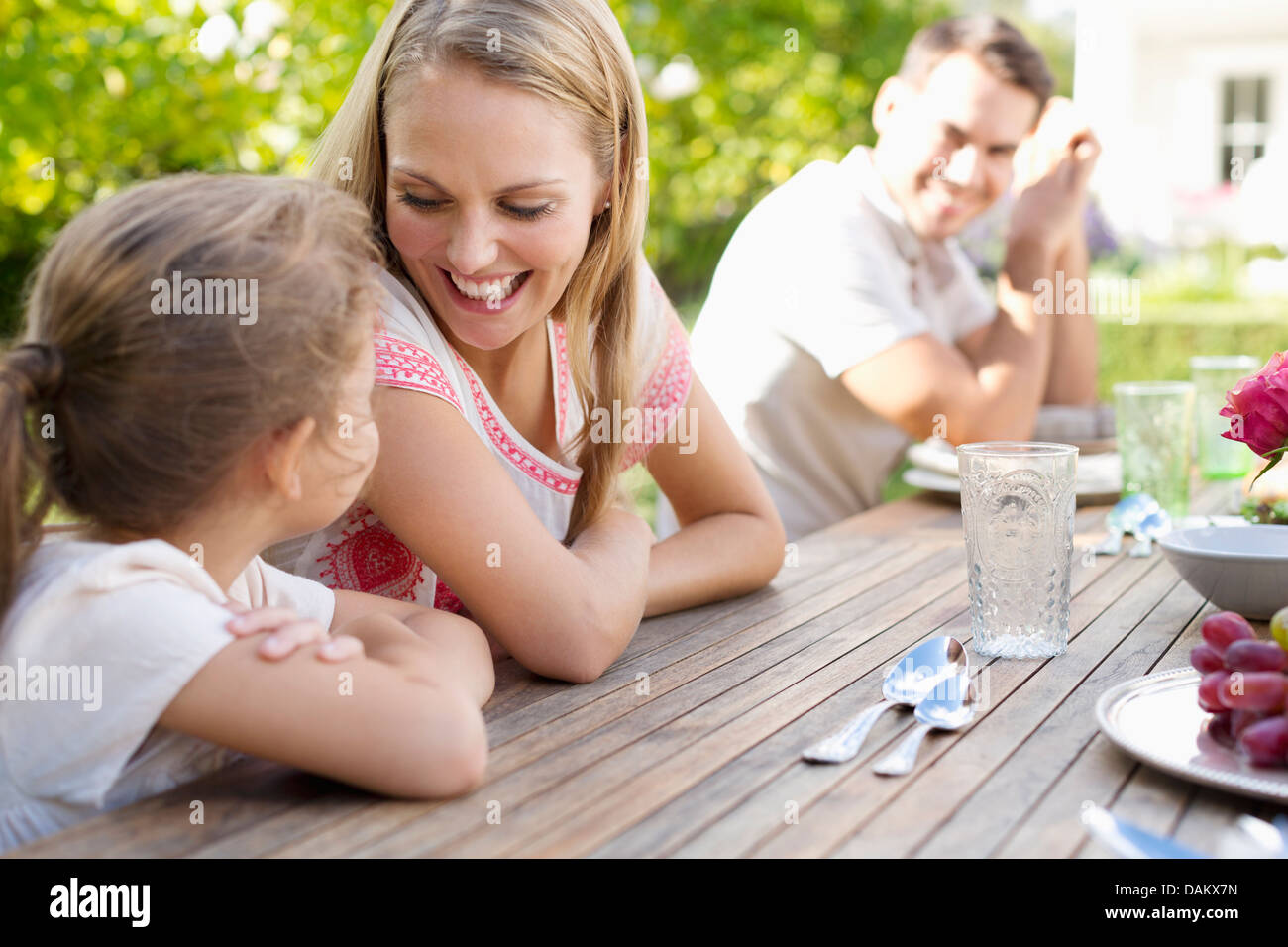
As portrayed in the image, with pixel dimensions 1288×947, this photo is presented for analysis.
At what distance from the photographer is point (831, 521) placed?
3.40 metres

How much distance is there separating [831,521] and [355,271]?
2222 mm

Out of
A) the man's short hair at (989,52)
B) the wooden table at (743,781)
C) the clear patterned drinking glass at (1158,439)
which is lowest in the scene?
the wooden table at (743,781)

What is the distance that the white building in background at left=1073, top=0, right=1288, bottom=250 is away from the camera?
1459 centimetres

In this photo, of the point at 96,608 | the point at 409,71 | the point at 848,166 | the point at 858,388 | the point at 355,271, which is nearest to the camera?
the point at 96,608

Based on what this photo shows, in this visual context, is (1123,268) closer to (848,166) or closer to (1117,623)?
(848,166)

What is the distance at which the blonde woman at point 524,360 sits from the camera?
5.18 ft

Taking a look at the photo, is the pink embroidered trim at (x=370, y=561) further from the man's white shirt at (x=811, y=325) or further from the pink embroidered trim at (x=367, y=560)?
→ the man's white shirt at (x=811, y=325)

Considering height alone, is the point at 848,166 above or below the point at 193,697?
above

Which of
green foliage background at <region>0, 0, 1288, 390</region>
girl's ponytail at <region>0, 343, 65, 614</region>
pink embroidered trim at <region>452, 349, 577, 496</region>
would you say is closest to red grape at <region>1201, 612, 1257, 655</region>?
pink embroidered trim at <region>452, 349, 577, 496</region>

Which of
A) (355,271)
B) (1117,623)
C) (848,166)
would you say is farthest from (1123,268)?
(355,271)

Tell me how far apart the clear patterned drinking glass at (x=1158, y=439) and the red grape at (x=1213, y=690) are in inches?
50.2

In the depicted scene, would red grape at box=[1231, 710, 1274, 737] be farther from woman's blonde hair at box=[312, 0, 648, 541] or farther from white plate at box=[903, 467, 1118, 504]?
white plate at box=[903, 467, 1118, 504]

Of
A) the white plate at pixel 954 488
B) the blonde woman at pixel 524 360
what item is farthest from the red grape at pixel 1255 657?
the white plate at pixel 954 488

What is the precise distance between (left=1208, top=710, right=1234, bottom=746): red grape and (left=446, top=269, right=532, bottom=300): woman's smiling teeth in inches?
41.5
